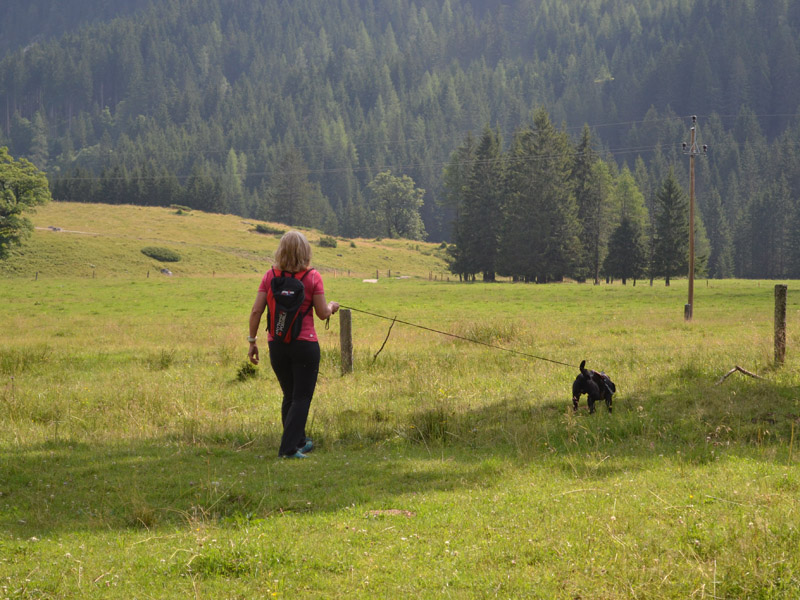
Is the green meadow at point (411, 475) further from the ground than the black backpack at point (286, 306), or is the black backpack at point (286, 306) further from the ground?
the black backpack at point (286, 306)

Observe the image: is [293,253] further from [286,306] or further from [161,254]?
[161,254]

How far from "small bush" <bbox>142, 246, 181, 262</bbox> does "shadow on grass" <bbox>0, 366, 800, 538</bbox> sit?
75.6 m

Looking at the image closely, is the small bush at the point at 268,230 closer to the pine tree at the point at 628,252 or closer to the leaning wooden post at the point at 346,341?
the pine tree at the point at 628,252

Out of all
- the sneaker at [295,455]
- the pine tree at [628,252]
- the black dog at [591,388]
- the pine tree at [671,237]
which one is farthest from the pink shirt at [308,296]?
the pine tree at [671,237]

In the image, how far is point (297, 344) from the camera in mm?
8031

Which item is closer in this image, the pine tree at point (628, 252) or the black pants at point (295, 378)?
the black pants at point (295, 378)

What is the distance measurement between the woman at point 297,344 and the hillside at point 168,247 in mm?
69459

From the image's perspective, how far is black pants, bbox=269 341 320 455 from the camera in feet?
26.5

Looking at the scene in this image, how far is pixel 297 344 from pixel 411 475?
6.27 ft

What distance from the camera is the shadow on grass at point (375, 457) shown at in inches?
256

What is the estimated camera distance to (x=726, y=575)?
445cm

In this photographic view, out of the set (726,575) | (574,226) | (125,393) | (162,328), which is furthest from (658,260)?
(726,575)

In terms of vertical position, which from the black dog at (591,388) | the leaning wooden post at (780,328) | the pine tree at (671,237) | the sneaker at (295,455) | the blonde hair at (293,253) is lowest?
the sneaker at (295,455)

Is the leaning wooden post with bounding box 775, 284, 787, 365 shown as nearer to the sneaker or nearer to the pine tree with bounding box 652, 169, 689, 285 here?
the sneaker
